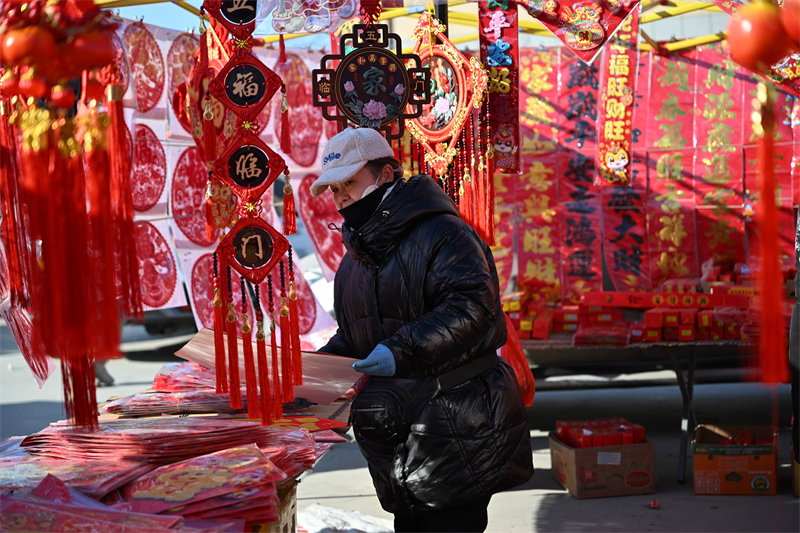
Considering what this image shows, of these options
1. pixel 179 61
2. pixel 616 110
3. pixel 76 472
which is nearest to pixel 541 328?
pixel 616 110

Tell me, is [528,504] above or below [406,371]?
below

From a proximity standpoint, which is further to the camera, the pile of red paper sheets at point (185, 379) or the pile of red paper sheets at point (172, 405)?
the pile of red paper sheets at point (185, 379)

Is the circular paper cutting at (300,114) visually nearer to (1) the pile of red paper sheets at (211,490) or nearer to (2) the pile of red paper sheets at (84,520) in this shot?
(1) the pile of red paper sheets at (211,490)

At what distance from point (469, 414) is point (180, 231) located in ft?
9.97

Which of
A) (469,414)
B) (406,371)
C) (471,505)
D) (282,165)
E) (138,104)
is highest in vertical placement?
(138,104)

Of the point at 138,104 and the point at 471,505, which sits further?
the point at 138,104

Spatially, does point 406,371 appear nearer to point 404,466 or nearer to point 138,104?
point 404,466

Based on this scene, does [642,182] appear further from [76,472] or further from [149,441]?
[76,472]

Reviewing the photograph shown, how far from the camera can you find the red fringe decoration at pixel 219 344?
2684 millimetres

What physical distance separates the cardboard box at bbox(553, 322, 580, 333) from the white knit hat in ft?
11.6

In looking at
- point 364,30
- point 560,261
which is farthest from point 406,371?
point 560,261

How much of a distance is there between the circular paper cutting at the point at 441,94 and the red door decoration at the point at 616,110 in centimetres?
229

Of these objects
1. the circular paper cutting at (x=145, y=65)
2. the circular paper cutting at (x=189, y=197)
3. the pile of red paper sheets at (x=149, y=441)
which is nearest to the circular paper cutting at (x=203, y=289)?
the circular paper cutting at (x=189, y=197)

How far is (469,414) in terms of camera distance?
210cm
